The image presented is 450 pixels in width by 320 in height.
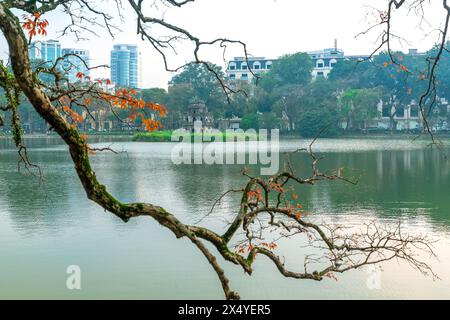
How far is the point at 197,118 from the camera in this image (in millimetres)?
51938

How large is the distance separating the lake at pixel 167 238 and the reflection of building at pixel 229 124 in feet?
128

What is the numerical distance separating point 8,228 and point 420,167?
52.2 ft

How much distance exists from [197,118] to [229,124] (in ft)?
31.0

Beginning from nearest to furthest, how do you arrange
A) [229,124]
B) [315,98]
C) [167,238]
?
1. [167,238]
2. [315,98]
3. [229,124]

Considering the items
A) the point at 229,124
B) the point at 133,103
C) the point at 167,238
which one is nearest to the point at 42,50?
the point at 133,103

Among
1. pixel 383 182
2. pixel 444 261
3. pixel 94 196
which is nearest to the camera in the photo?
pixel 94 196

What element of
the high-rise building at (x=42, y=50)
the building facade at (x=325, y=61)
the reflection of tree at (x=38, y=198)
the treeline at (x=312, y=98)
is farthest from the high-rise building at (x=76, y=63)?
the building facade at (x=325, y=61)

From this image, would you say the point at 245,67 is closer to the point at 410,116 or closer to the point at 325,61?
the point at 325,61

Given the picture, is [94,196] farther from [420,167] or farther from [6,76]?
[420,167]

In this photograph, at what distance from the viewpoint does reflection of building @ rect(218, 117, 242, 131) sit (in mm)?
57594

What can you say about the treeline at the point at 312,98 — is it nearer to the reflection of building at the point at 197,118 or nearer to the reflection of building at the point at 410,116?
the reflection of building at the point at 410,116
